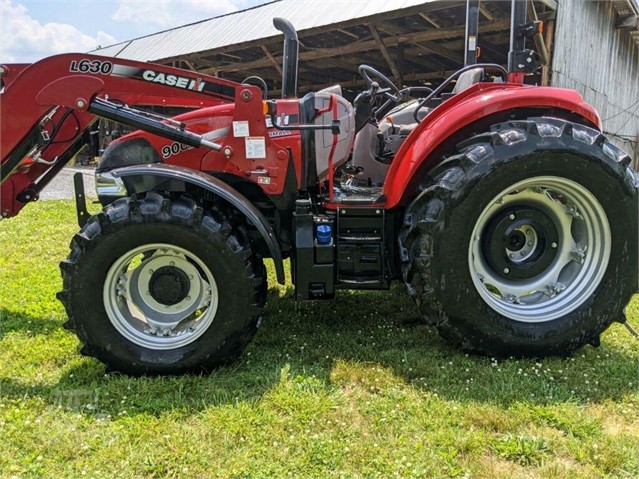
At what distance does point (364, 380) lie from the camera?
9.61 ft

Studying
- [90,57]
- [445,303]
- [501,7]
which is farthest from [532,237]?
[501,7]

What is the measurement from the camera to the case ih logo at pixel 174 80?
328 centimetres

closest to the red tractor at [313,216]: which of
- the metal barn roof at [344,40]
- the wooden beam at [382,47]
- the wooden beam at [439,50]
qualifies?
the metal barn roof at [344,40]

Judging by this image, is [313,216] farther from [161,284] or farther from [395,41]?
[395,41]

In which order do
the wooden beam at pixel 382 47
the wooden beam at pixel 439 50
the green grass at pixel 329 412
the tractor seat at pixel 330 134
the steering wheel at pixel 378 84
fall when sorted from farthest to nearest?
the wooden beam at pixel 439 50
the wooden beam at pixel 382 47
the steering wheel at pixel 378 84
the tractor seat at pixel 330 134
the green grass at pixel 329 412

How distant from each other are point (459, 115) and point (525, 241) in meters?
0.96

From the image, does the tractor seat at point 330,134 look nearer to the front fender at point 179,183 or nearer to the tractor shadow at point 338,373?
the front fender at point 179,183

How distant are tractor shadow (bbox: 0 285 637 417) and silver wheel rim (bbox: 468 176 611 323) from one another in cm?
38

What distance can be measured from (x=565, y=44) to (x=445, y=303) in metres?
8.79

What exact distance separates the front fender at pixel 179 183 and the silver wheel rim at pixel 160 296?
0.38 m

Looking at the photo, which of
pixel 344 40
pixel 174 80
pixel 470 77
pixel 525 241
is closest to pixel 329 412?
pixel 525 241

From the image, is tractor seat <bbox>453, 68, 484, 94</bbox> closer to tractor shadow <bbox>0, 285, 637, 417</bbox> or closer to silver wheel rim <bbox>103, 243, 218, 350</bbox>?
tractor shadow <bbox>0, 285, 637, 417</bbox>

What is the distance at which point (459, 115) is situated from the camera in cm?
306

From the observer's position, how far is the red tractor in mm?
2877
